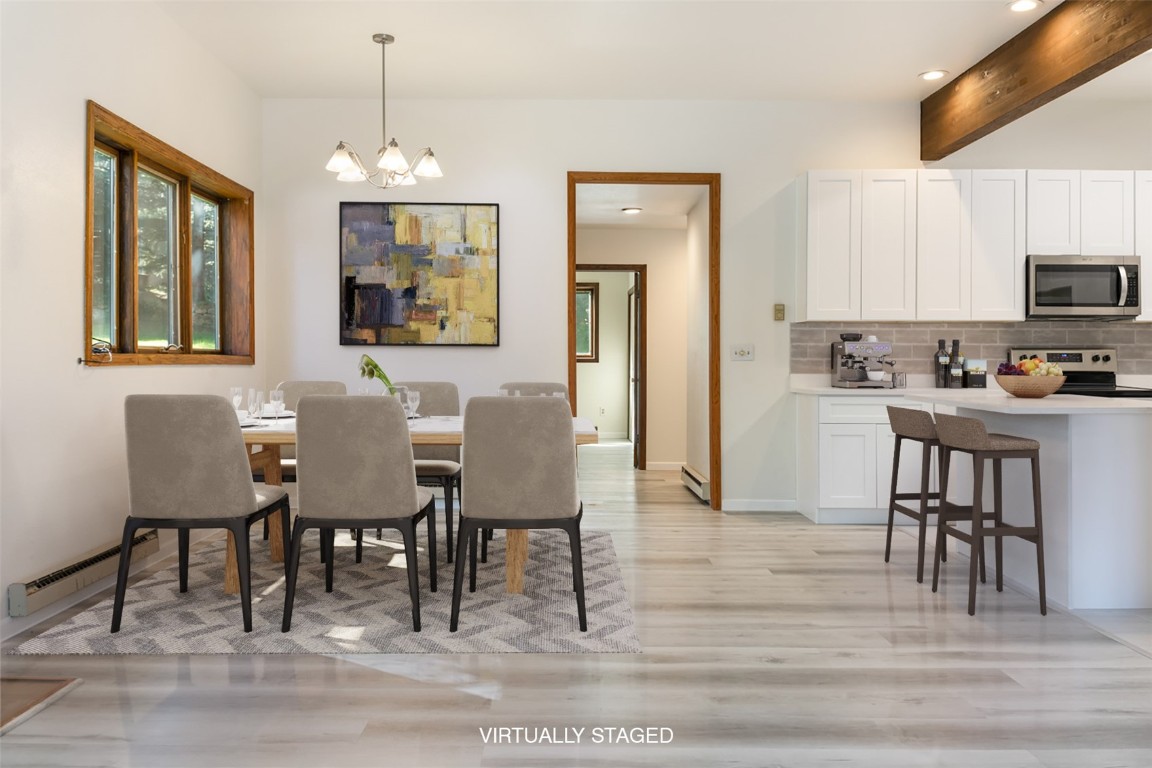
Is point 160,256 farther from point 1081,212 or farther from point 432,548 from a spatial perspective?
point 1081,212

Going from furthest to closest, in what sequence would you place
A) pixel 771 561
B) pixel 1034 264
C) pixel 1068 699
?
pixel 1034 264
pixel 771 561
pixel 1068 699

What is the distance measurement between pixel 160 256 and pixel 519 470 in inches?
103

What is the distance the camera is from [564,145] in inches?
200

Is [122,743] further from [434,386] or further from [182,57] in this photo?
[182,57]

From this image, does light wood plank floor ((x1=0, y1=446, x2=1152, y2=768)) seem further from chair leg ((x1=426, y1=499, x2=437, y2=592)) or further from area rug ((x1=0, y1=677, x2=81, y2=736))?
chair leg ((x1=426, y1=499, x2=437, y2=592))

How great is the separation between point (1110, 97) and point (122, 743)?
20.5ft

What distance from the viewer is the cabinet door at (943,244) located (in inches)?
189

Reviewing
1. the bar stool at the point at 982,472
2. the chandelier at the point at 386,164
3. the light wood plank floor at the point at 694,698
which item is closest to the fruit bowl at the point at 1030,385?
the bar stool at the point at 982,472

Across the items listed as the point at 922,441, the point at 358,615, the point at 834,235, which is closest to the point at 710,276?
the point at 834,235

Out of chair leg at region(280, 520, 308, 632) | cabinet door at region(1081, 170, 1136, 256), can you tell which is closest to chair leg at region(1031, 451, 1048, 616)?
cabinet door at region(1081, 170, 1136, 256)

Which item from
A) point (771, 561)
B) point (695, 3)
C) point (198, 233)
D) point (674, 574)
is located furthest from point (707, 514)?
point (198, 233)

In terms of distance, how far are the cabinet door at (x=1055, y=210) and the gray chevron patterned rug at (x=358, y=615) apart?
345 centimetres

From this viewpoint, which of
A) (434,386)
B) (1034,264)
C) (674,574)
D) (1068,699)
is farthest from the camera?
(1034,264)

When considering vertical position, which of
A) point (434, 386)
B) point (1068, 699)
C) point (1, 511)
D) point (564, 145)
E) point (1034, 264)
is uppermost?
point (564, 145)
